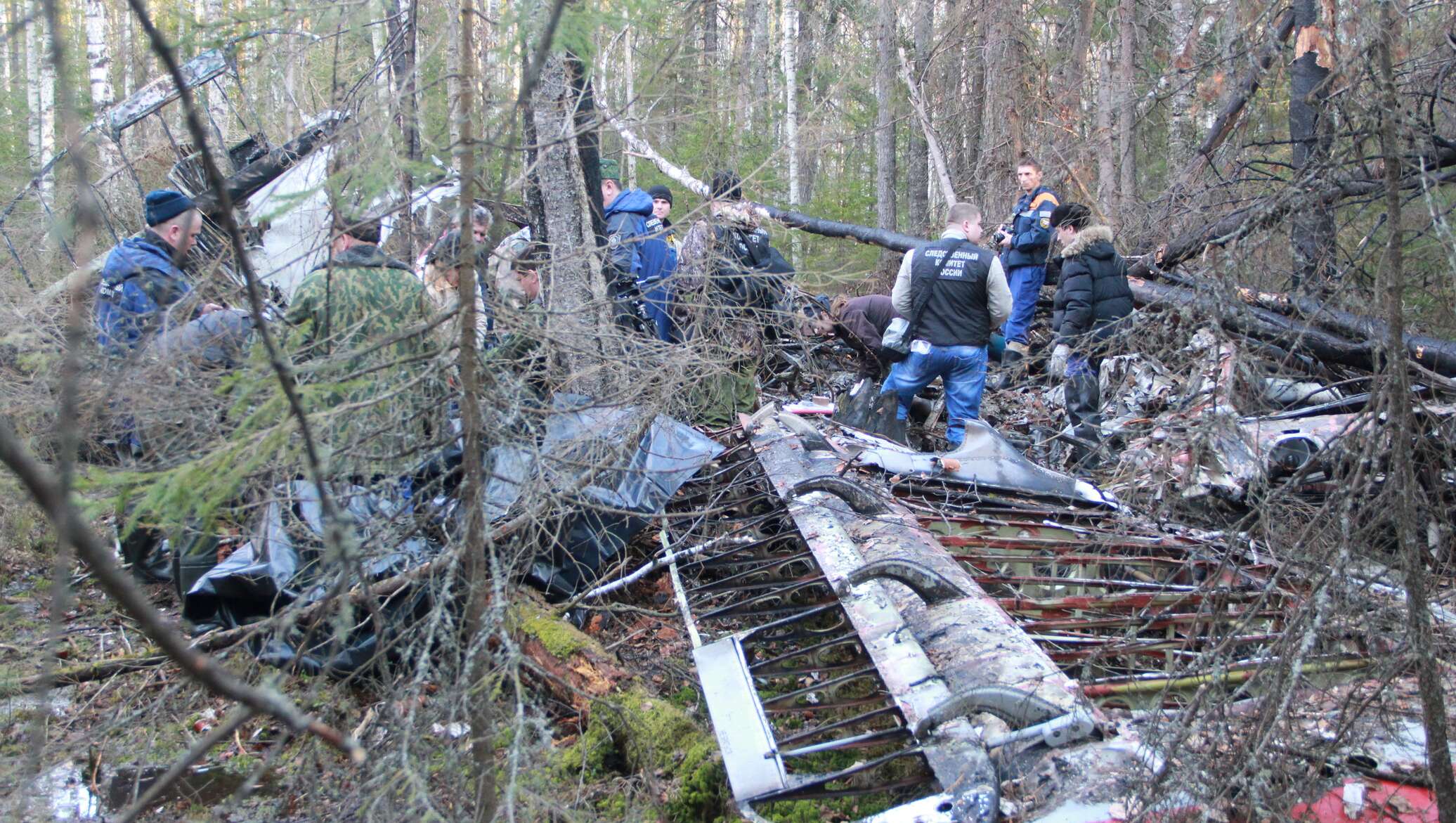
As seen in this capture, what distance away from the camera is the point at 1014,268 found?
32.8ft

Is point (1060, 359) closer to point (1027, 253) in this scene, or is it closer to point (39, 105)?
point (1027, 253)

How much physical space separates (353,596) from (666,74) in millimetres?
2164

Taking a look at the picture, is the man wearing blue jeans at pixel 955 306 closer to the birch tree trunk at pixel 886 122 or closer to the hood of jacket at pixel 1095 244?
the hood of jacket at pixel 1095 244

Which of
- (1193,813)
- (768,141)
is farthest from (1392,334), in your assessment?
(768,141)

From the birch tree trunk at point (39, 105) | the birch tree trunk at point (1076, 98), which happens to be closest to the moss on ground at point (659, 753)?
the birch tree trunk at point (39, 105)

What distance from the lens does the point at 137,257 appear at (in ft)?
16.1

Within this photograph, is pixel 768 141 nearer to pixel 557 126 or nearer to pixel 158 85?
pixel 158 85

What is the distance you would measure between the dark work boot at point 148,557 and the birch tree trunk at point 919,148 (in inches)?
472

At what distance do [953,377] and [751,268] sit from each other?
8.44 ft

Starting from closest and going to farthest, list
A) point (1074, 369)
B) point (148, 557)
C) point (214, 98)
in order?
1. point (148, 557)
2. point (1074, 369)
3. point (214, 98)

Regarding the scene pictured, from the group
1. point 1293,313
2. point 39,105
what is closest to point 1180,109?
point 1293,313

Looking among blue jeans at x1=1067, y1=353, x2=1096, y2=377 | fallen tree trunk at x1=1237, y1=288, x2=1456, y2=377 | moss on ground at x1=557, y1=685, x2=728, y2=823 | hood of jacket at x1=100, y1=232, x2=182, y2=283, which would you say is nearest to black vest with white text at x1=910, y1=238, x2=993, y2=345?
blue jeans at x1=1067, y1=353, x2=1096, y2=377

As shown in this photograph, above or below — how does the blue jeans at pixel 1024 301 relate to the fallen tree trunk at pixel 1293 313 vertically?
below

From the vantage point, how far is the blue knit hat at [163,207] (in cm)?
504
